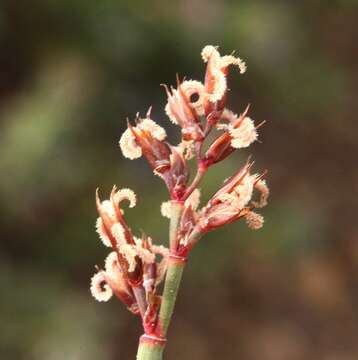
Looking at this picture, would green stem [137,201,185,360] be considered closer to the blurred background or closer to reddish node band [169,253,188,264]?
reddish node band [169,253,188,264]

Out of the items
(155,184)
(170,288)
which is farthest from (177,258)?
(155,184)

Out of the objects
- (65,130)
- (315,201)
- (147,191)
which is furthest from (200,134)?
(315,201)

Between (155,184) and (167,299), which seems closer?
(167,299)

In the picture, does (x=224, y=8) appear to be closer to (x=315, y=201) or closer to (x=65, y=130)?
(x=65, y=130)

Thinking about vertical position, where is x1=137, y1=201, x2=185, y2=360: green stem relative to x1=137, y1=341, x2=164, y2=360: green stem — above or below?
above

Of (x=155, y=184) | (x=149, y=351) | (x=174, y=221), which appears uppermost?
(x=155, y=184)

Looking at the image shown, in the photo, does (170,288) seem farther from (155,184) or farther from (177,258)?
(155,184)

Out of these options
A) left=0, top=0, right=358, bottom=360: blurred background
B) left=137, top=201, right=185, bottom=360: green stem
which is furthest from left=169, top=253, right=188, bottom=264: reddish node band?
left=0, top=0, right=358, bottom=360: blurred background

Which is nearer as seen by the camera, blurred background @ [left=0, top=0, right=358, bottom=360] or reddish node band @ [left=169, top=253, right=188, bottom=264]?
reddish node band @ [left=169, top=253, right=188, bottom=264]
